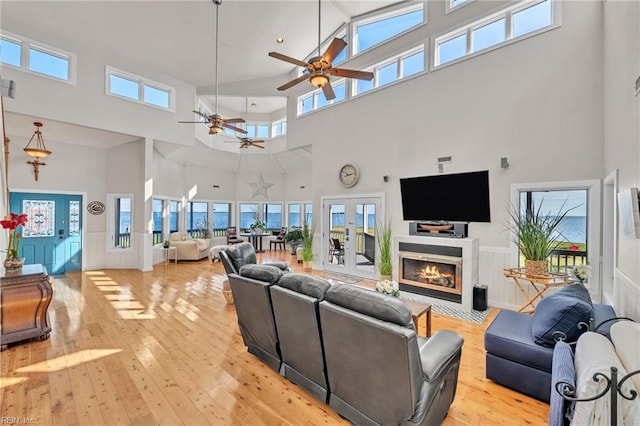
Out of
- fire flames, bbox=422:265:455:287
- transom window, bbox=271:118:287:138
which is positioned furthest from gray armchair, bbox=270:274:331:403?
transom window, bbox=271:118:287:138

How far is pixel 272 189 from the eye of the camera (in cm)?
1181

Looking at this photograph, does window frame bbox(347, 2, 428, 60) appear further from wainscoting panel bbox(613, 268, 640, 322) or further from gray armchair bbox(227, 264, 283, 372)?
gray armchair bbox(227, 264, 283, 372)

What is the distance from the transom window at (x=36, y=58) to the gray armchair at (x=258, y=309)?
269 inches

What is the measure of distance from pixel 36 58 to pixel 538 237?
9945 mm

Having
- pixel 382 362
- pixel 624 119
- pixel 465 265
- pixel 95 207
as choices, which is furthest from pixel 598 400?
pixel 95 207

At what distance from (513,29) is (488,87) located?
3.16 ft

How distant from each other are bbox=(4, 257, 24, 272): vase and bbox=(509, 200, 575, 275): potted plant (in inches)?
262

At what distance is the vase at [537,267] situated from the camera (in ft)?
11.8

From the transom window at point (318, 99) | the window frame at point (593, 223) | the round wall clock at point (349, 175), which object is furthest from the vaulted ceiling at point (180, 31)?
the window frame at point (593, 223)

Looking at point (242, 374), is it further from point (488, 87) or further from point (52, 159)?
point (52, 159)

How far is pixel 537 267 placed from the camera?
3.61m

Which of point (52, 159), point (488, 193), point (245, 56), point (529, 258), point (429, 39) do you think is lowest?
point (529, 258)

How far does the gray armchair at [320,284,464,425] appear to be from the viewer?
1.65 meters

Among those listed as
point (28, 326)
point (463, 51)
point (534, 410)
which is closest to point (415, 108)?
point (463, 51)
